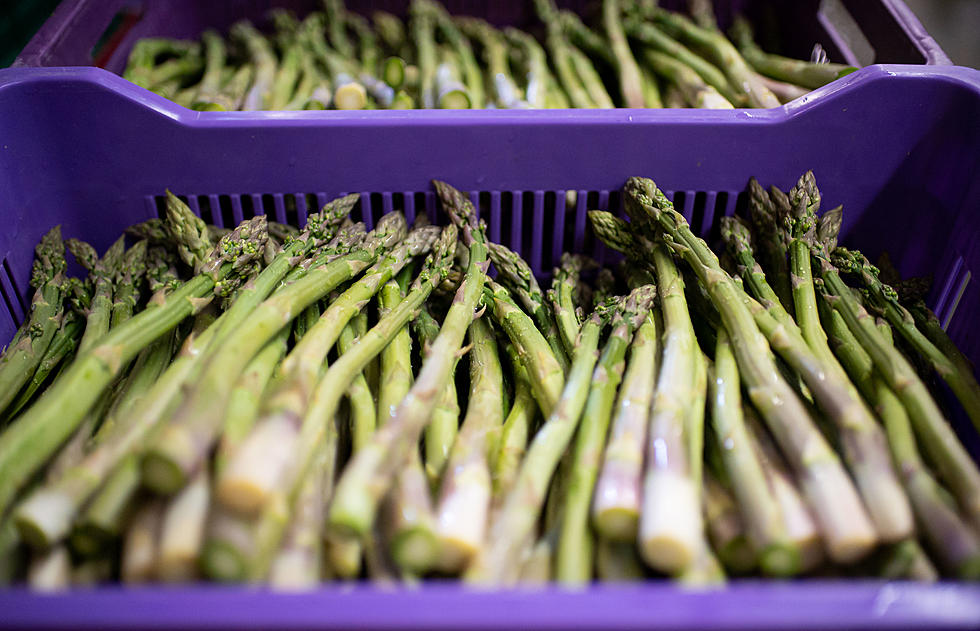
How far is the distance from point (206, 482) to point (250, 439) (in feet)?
0.46

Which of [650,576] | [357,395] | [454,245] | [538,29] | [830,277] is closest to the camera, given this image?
[650,576]

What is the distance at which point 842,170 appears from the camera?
8.12ft

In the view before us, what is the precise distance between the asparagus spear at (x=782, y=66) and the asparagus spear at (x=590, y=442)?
1755 millimetres

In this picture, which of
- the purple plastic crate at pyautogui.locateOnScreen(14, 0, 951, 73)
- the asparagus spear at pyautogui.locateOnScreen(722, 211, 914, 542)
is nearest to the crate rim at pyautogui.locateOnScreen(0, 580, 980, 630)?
the asparagus spear at pyautogui.locateOnScreen(722, 211, 914, 542)

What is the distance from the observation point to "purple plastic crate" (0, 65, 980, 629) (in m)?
2.28

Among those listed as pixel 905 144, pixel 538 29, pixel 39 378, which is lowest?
pixel 39 378

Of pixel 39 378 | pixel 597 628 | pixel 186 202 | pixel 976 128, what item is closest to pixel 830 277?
pixel 976 128

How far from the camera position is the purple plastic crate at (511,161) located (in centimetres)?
228

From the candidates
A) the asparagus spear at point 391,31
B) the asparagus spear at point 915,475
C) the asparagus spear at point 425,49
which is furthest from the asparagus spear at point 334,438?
the asparagus spear at point 391,31

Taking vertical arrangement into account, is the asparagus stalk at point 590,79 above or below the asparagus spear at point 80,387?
above

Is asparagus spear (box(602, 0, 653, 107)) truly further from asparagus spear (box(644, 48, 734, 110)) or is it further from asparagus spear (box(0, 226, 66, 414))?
asparagus spear (box(0, 226, 66, 414))

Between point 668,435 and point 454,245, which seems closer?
point 668,435

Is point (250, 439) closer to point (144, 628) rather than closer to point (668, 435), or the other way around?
point (144, 628)

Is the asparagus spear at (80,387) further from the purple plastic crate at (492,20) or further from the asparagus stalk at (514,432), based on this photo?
the purple plastic crate at (492,20)
